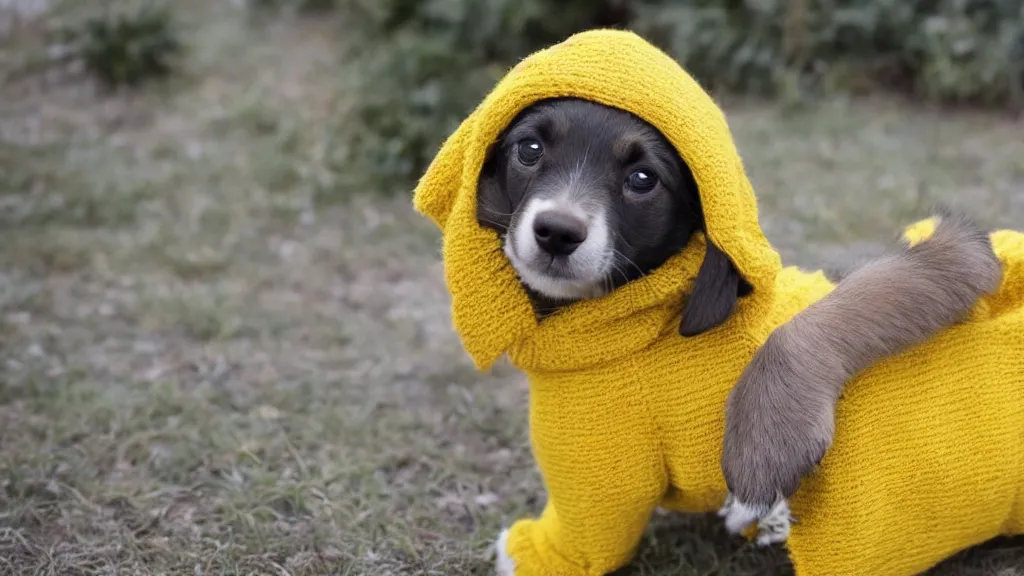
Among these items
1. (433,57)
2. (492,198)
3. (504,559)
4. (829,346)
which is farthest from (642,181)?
(433,57)

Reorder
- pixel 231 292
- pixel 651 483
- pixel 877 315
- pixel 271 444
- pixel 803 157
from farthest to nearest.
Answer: pixel 803 157 → pixel 231 292 → pixel 271 444 → pixel 651 483 → pixel 877 315

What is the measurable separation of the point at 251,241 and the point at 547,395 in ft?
9.13

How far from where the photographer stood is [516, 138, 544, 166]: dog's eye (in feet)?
7.34

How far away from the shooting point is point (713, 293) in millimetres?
2129

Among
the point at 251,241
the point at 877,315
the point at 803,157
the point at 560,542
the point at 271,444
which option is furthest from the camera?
the point at 803,157

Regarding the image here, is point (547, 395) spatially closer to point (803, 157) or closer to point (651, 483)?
point (651, 483)

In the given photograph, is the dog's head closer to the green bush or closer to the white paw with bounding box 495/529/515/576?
the white paw with bounding box 495/529/515/576

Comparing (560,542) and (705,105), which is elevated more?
(705,105)

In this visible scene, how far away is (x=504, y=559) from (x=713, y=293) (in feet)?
3.05

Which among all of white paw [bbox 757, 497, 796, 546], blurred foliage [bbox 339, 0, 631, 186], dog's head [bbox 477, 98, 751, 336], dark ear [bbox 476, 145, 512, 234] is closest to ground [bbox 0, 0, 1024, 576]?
white paw [bbox 757, 497, 796, 546]

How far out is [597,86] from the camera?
2.13 m

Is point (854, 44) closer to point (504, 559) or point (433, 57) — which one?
point (433, 57)

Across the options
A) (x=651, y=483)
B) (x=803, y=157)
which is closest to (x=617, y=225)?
(x=651, y=483)

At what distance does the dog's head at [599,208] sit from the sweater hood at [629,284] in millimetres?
37
